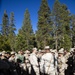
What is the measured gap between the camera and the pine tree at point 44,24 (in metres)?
59.9

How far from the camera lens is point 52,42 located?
6178 cm

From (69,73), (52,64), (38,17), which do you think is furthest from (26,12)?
(52,64)

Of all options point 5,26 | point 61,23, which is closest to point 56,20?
point 61,23

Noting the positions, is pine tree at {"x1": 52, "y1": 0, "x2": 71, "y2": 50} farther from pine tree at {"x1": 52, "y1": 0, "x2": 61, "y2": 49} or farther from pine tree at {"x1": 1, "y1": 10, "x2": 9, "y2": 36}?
pine tree at {"x1": 1, "y1": 10, "x2": 9, "y2": 36}

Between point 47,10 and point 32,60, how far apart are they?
48375 mm

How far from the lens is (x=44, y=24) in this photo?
198 ft

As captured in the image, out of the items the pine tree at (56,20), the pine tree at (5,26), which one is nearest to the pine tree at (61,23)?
the pine tree at (56,20)

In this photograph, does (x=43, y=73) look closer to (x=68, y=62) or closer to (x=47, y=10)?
(x=68, y=62)

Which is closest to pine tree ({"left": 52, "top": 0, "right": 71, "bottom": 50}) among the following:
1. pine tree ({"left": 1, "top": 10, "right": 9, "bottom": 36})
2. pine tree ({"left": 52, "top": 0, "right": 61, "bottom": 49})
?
pine tree ({"left": 52, "top": 0, "right": 61, "bottom": 49})

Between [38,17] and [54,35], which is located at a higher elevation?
[38,17]

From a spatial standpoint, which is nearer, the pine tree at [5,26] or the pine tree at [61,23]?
the pine tree at [61,23]

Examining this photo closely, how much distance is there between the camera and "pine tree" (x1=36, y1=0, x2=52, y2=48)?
59.9 m

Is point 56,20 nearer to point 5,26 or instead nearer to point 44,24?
point 44,24

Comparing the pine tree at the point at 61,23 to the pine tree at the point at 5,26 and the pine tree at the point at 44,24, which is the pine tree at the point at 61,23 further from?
the pine tree at the point at 5,26
